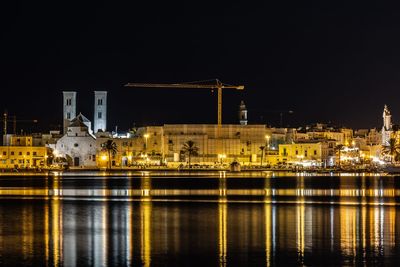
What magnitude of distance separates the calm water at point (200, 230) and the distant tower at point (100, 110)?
86.1 m

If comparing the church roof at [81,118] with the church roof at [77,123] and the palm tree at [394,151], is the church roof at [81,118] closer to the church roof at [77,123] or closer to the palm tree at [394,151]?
the church roof at [77,123]

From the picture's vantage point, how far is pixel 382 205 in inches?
1991

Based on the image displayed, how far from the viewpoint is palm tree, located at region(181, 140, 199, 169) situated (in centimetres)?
14154

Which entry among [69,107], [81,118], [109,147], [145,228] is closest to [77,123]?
[81,118]

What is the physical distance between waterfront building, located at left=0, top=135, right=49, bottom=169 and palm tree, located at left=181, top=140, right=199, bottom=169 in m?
22.5

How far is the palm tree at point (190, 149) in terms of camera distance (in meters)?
142

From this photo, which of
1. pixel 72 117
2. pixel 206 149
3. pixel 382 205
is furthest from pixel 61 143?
pixel 382 205

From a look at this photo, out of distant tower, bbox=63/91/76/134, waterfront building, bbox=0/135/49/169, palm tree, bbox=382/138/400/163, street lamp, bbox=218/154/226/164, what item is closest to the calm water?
waterfront building, bbox=0/135/49/169

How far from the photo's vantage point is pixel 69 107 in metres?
146

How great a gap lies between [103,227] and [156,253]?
8902 millimetres

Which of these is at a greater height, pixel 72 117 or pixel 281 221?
pixel 72 117

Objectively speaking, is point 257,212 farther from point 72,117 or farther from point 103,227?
point 72,117

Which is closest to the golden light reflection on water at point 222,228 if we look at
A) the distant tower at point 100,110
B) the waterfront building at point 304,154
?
the distant tower at point 100,110

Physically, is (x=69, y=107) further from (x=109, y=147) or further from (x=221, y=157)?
(x=221, y=157)
